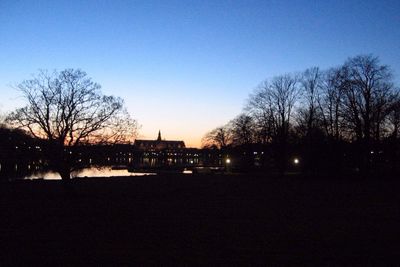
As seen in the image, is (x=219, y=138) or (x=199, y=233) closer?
(x=199, y=233)

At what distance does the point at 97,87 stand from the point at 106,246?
14845 millimetres

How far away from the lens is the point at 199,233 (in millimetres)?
12578

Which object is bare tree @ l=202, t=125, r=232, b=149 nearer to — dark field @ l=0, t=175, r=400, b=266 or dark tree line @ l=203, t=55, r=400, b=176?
dark tree line @ l=203, t=55, r=400, b=176

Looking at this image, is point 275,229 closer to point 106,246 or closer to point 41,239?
point 106,246

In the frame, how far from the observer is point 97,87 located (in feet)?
78.4

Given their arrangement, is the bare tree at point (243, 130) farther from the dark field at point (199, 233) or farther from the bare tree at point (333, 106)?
the dark field at point (199, 233)

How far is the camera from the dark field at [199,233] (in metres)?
9.69

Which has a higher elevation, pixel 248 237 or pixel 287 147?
pixel 287 147

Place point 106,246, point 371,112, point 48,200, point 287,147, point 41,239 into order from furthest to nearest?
point 287,147 → point 371,112 → point 48,200 → point 41,239 → point 106,246

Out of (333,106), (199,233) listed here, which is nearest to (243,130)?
(333,106)

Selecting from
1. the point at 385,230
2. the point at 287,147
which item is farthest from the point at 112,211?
the point at 287,147

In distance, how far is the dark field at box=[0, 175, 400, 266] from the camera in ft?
31.8

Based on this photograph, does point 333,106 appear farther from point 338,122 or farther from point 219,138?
point 219,138

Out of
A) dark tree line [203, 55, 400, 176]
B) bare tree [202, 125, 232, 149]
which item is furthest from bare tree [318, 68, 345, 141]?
bare tree [202, 125, 232, 149]
